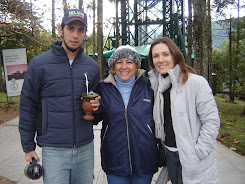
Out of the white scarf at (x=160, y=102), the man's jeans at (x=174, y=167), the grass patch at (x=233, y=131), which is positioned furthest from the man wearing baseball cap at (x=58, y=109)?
the grass patch at (x=233, y=131)

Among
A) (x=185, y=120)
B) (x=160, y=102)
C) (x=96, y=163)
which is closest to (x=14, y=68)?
(x=96, y=163)

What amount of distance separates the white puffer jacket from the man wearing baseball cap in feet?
2.65

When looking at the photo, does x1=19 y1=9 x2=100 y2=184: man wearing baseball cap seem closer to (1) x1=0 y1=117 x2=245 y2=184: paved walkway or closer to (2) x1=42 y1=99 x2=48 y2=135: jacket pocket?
(2) x1=42 y1=99 x2=48 y2=135: jacket pocket

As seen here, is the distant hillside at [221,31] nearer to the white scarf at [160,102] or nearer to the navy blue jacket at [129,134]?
the white scarf at [160,102]

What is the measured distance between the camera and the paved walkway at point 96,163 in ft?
13.6

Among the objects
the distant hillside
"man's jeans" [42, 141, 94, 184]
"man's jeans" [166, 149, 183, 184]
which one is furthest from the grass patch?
the distant hillside

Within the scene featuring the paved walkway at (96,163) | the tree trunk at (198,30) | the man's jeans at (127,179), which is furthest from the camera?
the tree trunk at (198,30)

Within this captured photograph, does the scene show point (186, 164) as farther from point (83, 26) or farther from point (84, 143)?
point (83, 26)

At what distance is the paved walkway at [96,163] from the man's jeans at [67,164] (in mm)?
832

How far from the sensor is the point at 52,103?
229 cm

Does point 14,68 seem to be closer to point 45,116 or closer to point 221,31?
point 45,116

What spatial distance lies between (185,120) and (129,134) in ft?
1.91

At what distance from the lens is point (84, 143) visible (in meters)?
2.42

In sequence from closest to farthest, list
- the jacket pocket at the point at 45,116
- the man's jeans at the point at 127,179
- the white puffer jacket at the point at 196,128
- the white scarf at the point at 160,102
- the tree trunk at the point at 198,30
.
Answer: the white puffer jacket at the point at 196,128, the jacket pocket at the point at 45,116, the white scarf at the point at 160,102, the man's jeans at the point at 127,179, the tree trunk at the point at 198,30
